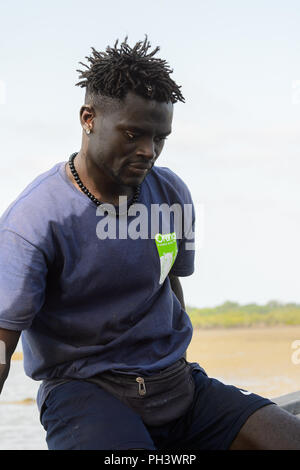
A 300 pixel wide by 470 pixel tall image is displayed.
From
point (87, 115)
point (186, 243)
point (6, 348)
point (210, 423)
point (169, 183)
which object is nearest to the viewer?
point (6, 348)

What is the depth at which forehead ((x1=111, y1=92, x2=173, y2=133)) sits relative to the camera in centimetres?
190

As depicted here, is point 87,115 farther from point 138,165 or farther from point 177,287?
point 177,287

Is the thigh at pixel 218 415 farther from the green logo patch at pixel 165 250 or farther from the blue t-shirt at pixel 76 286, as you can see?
the green logo patch at pixel 165 250

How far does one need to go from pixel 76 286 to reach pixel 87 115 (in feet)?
1.53

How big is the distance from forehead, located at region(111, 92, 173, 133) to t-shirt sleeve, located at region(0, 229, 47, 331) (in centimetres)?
40

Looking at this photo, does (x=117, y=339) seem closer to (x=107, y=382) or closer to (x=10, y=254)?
(x=107, y=382)

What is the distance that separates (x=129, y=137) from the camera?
1.91 m

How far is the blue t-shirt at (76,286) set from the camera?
188 cm

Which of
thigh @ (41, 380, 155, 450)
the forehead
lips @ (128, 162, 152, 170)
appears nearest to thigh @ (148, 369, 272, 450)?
thigh @ (41, 380, 155, 450)

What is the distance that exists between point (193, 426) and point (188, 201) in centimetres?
69

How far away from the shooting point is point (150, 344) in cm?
209

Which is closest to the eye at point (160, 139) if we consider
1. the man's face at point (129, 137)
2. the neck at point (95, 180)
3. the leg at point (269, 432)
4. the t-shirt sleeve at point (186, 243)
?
the man's face at point (129, 137)

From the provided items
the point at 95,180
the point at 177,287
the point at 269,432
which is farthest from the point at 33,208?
the point at 269,432
